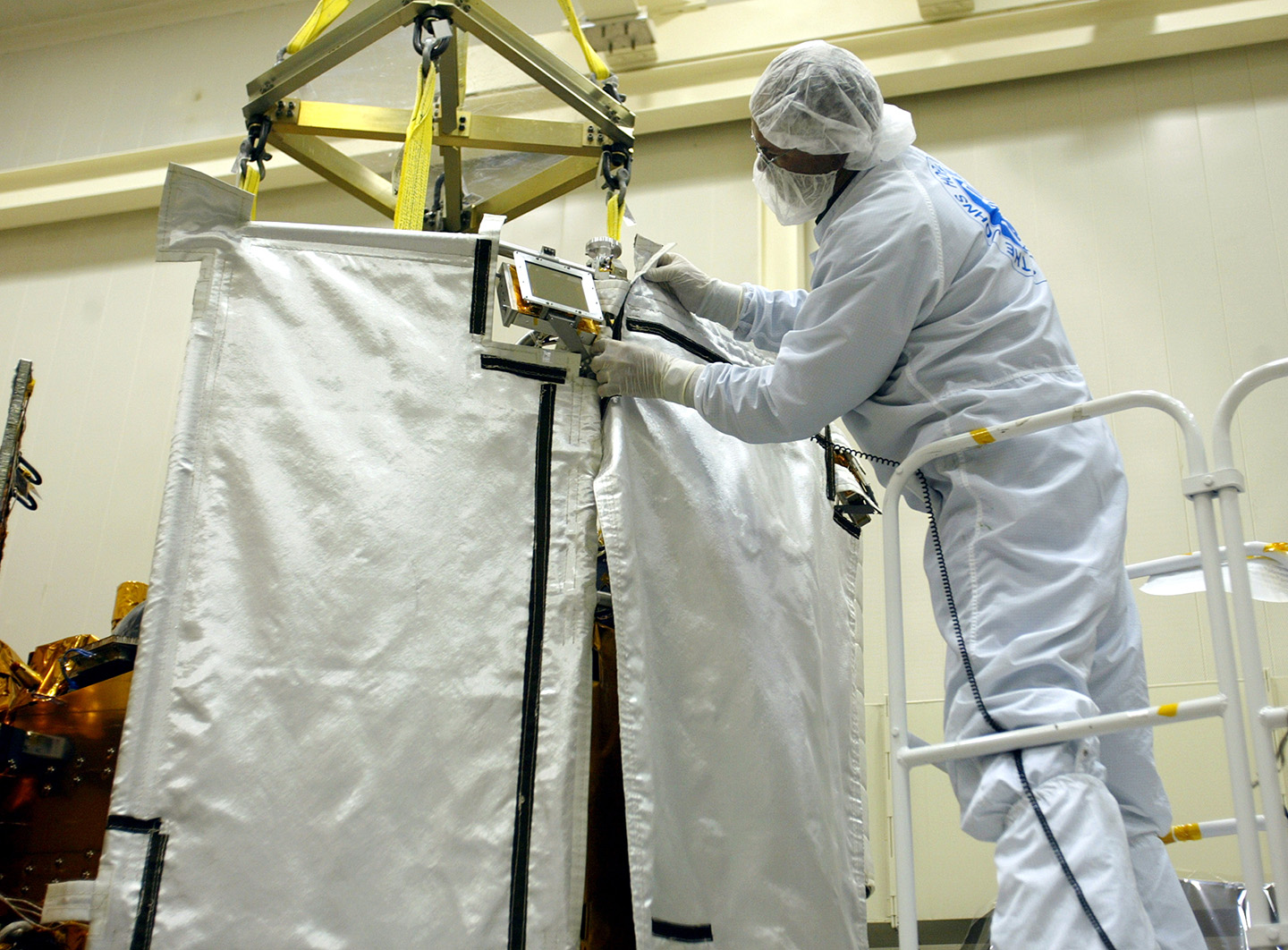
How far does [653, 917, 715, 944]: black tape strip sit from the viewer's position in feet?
6.37

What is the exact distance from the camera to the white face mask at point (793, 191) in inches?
93.2

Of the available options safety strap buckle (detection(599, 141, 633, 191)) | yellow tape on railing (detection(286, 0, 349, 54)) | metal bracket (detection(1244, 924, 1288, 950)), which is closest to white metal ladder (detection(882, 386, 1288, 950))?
metal bracket (detection(1244, 924, 1288, 950))

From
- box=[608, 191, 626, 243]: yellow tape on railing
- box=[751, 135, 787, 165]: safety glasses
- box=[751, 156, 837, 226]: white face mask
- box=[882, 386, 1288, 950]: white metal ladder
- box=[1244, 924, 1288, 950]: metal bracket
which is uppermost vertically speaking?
box=[608, 191, 626, 243]: yellow tape on railing

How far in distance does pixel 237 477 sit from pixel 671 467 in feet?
2.58

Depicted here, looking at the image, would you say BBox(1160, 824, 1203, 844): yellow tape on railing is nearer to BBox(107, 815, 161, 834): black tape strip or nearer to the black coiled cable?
the black coiled cable

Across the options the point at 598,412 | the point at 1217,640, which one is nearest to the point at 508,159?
the point at 598,412

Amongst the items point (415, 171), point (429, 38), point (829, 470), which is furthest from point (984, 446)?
point (429, 38)

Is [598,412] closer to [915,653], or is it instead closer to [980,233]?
[980,233]

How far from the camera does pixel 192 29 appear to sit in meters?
6.12

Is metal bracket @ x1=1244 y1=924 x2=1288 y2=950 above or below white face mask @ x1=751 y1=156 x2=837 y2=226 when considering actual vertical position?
below

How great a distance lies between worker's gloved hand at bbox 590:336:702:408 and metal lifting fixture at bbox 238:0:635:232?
2.75 ft

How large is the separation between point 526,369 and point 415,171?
54cm

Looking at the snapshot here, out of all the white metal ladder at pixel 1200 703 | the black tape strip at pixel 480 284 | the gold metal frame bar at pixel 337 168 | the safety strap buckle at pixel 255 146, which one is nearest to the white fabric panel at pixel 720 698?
the black tape strip at pixel 480 284

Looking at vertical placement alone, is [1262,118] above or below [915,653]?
above
